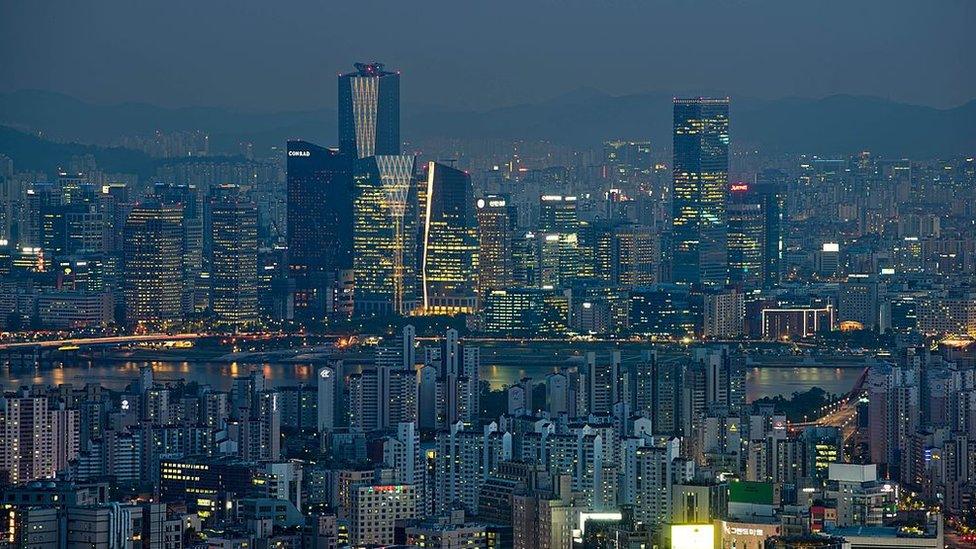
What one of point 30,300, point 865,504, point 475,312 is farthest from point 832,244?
point 865,504

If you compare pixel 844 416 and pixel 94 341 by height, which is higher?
pixel 94 341

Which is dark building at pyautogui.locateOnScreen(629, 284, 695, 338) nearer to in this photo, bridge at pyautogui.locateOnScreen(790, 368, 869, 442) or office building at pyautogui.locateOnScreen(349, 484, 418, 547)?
bridge at pyautogui.locateOnScreen(790, 368, 869, 442)

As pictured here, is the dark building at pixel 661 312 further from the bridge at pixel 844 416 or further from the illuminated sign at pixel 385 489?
the illuminated sign at pixel 385 489

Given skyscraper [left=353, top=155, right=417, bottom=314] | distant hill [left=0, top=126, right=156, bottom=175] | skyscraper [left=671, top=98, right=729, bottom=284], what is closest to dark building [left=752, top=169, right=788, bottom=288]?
skyscraper [left=671, top=98, right=729, bottom=284]

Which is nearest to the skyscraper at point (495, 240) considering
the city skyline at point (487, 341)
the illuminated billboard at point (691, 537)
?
the city skyline at point (487, 341)

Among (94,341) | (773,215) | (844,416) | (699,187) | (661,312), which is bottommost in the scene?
(844,416)

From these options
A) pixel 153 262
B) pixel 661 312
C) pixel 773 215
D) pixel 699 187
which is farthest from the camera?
pixel 699 187

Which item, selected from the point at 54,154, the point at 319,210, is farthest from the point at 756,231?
the point at 54,154

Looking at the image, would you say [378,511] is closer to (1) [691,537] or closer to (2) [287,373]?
(1) [691,537]
